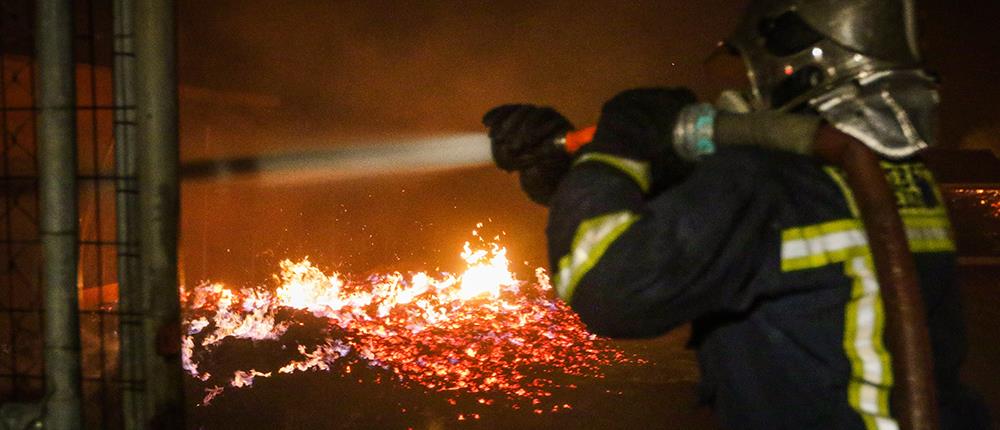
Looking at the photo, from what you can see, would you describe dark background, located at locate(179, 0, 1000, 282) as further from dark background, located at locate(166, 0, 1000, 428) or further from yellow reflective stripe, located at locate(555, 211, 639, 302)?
yellow reflective stripe, located at locate(555, 211, 639, 302)

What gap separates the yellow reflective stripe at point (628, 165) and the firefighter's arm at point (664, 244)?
0.01 m

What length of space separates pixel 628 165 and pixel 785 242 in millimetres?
345

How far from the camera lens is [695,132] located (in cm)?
143

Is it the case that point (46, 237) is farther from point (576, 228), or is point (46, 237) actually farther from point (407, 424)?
point (407, 424)

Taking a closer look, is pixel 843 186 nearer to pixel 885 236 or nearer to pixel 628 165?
pixel 885 236

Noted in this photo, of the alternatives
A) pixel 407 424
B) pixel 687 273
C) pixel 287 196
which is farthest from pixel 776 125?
pixel 287 196

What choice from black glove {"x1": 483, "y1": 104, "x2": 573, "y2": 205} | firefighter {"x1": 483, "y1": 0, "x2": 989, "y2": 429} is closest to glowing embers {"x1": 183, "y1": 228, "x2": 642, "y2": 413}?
black glove {"x1": 483, "y1": 104, "x2": 573, "y2": 205}

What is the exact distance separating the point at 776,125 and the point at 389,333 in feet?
19.6

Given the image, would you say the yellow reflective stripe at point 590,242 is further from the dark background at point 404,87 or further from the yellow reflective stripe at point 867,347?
the dark background at point 404,87

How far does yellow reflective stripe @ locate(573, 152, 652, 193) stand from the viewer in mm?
1408

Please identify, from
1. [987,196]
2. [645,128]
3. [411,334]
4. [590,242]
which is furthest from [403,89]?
[590,242]

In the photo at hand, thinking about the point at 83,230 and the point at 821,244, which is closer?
the point at 821,244

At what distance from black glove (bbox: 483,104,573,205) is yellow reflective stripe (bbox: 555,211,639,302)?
1.49 ft

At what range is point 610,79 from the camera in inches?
520
